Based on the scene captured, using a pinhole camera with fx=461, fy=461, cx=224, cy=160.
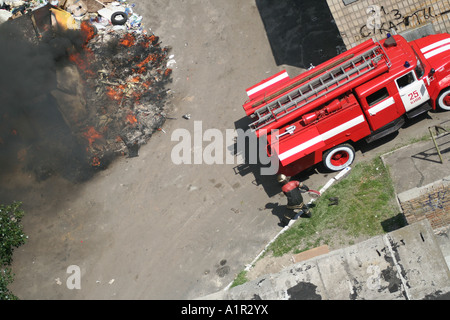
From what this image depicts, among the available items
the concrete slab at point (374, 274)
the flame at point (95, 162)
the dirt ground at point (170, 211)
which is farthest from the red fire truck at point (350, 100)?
the flame at point (95, 162)

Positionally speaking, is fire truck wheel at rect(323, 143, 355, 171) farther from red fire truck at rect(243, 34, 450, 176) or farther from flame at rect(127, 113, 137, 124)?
flame at rect(127, 113, 137, 124)

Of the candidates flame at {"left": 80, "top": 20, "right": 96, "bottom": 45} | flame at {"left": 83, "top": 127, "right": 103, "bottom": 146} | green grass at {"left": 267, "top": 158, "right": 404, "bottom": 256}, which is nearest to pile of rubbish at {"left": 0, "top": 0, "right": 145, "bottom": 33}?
flame at {"left": 80, "top": 20, "right": 96, "bottom": 45}

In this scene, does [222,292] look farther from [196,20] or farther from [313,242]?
[196,20]

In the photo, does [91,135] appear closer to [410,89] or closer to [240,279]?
[240,279]

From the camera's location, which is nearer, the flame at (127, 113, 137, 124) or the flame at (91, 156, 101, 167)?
the flame at (91, 156, 101, 167)

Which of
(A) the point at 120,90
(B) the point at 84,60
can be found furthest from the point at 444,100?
(B) the point at 84,60
